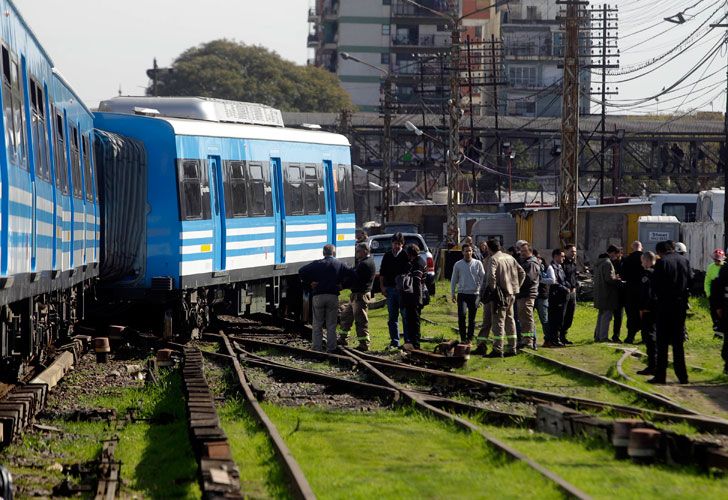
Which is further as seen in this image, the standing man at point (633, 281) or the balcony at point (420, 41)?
the balcony at point (420, 41)

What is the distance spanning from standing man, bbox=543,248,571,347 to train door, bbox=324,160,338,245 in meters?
5.26

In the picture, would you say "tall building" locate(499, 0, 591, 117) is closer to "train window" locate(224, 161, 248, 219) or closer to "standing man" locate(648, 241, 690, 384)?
"train window" locate(224, 161, 248, 219)

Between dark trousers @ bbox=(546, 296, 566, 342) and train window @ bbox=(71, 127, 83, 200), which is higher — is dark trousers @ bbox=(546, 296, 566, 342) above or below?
below

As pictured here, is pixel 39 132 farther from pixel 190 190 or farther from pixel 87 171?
pixel 190 190

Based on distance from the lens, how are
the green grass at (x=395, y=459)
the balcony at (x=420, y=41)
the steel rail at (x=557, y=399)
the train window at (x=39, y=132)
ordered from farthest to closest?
the balcony at (x=420, y=41), the steel rail at (x=557, y=399), the train window at (x=39, y=132), the green grass at (x=395, y=459)

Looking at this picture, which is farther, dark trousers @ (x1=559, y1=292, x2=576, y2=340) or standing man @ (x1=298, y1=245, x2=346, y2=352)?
dark trousers @ (x1=559, y1=292, x2=576, y2=340)

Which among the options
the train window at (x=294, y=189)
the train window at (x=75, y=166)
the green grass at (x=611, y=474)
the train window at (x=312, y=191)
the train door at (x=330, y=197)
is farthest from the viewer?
the train door at (x=330, y=197)

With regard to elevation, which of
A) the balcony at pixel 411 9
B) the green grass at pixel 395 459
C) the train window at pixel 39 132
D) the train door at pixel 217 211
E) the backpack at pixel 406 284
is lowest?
the green grass at pixel 395 459

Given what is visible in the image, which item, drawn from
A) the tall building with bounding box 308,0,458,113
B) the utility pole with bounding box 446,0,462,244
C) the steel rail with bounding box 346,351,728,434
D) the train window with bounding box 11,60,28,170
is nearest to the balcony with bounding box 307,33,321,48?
the tall building with bounding box 308,0,458,113

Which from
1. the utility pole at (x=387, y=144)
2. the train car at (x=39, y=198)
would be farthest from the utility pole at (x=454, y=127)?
the train car at (x=39, y=198)

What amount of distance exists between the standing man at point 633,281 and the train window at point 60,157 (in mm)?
10942

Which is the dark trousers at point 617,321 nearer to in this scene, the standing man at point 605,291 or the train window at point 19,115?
the standing man at point 605,291

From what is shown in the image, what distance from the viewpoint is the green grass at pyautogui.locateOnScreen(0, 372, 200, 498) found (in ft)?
36.8

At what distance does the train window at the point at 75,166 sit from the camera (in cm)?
1803
